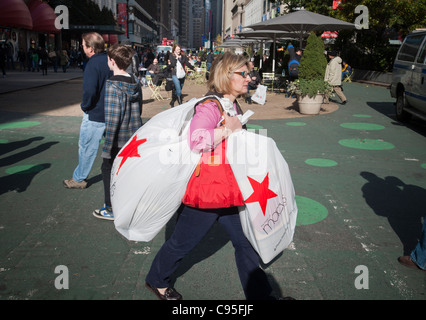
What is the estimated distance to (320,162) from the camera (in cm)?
675

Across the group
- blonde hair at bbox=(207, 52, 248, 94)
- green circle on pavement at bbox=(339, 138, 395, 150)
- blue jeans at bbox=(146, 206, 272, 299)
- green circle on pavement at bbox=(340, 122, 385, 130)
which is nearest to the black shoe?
blue jeans at bbox=(146, 206, 272, 299)

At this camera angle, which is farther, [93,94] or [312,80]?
[312,80]

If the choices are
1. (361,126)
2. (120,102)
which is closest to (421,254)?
(120,102)

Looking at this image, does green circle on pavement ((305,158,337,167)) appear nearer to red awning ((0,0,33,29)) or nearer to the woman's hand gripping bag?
the woman's hand gripping bag

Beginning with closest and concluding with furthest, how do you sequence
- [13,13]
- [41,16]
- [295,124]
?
[295,124]
[13,13]
[41,16]

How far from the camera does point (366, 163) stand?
6703 mm

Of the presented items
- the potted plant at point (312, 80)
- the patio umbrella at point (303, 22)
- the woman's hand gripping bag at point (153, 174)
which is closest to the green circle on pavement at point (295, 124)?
the potted plant at point (312, 80)

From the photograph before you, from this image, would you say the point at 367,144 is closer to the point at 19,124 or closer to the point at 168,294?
the point at 168,294

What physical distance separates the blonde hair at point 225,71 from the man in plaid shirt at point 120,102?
4.66ft

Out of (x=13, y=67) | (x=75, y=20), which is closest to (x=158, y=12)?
(x=75, y=20)

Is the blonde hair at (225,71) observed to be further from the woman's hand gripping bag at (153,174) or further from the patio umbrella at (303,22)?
the patio umbrella at (303,22)

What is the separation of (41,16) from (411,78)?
29012 mm
